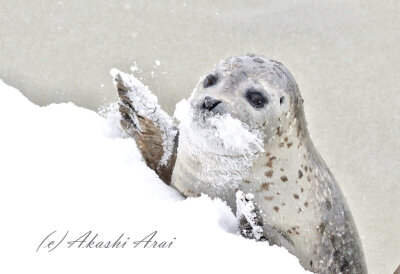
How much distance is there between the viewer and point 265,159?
3211mm

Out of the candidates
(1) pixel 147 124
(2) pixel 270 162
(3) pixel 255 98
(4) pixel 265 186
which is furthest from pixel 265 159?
(1) pixel 147 124

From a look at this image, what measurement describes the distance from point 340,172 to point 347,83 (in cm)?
89

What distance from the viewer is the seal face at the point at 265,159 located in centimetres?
299

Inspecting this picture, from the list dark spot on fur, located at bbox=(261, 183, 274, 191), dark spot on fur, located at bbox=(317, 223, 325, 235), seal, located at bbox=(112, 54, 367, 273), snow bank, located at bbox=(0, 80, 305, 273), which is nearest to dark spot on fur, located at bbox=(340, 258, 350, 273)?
seal, located at bbox=(112, 54, 367, 273)

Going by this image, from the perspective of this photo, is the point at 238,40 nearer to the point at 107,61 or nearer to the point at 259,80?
the point at 107,61

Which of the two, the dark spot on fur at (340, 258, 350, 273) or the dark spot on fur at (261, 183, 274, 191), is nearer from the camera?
the dark spot on fur at (261, 183, 274, 191)

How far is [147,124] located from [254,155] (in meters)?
0.73

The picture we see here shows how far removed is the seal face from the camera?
2.99 metres

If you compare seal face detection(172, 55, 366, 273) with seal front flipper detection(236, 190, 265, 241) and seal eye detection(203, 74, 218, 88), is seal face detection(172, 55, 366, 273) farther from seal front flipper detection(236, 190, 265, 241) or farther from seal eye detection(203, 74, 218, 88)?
seal front flipper detection(236, 190, 265, 241)

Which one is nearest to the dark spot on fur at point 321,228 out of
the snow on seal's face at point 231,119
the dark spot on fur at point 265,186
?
the dark spot on fur at point 265,186

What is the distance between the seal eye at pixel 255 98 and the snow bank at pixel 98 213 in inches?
20.1

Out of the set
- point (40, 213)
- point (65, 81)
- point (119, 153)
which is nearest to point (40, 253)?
point (40, 213)

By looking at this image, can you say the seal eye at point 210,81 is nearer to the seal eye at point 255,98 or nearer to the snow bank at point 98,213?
the seal eye at point 255,98

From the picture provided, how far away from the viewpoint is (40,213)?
2479 millimetres
